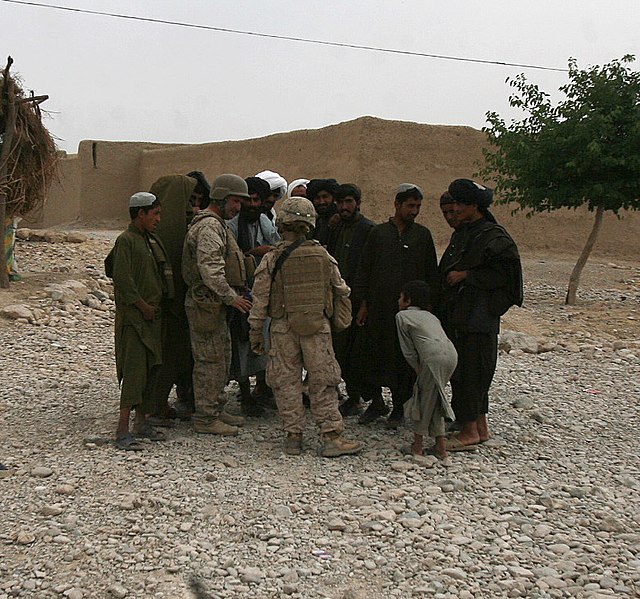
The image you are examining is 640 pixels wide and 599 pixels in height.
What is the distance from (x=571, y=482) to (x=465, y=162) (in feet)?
43.7

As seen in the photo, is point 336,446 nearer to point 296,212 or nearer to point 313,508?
point 313,508

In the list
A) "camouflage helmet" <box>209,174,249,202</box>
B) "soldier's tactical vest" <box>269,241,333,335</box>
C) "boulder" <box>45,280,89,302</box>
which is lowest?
"boulder" <box>45,280,89,302</box>

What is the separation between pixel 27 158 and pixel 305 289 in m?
5.91

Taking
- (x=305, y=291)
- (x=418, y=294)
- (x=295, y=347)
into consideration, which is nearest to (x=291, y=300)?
(x=305, y=291)

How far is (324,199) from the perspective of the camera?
5.33 metres

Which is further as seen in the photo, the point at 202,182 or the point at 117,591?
the point at 202,182

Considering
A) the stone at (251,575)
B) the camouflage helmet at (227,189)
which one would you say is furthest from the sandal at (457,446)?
the camouflage helmet at (227,189)

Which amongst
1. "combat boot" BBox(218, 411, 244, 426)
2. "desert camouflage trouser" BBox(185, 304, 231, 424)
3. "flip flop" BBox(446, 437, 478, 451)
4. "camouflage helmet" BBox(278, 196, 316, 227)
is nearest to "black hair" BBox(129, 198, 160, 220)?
"desert camouflage trouser" BBox(185, 304, 231, 424)

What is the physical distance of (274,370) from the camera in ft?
14.4

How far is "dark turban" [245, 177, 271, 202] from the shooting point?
5.17 meters

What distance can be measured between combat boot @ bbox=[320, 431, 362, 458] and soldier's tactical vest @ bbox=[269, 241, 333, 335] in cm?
62

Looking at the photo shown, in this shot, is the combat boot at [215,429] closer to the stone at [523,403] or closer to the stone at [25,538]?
the stone at [25,538]

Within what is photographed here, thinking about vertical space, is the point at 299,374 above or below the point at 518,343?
above

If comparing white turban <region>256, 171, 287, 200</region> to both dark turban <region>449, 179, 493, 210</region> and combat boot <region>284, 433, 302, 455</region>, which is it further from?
combat boot <region>284, 433, 302, 455</region>
